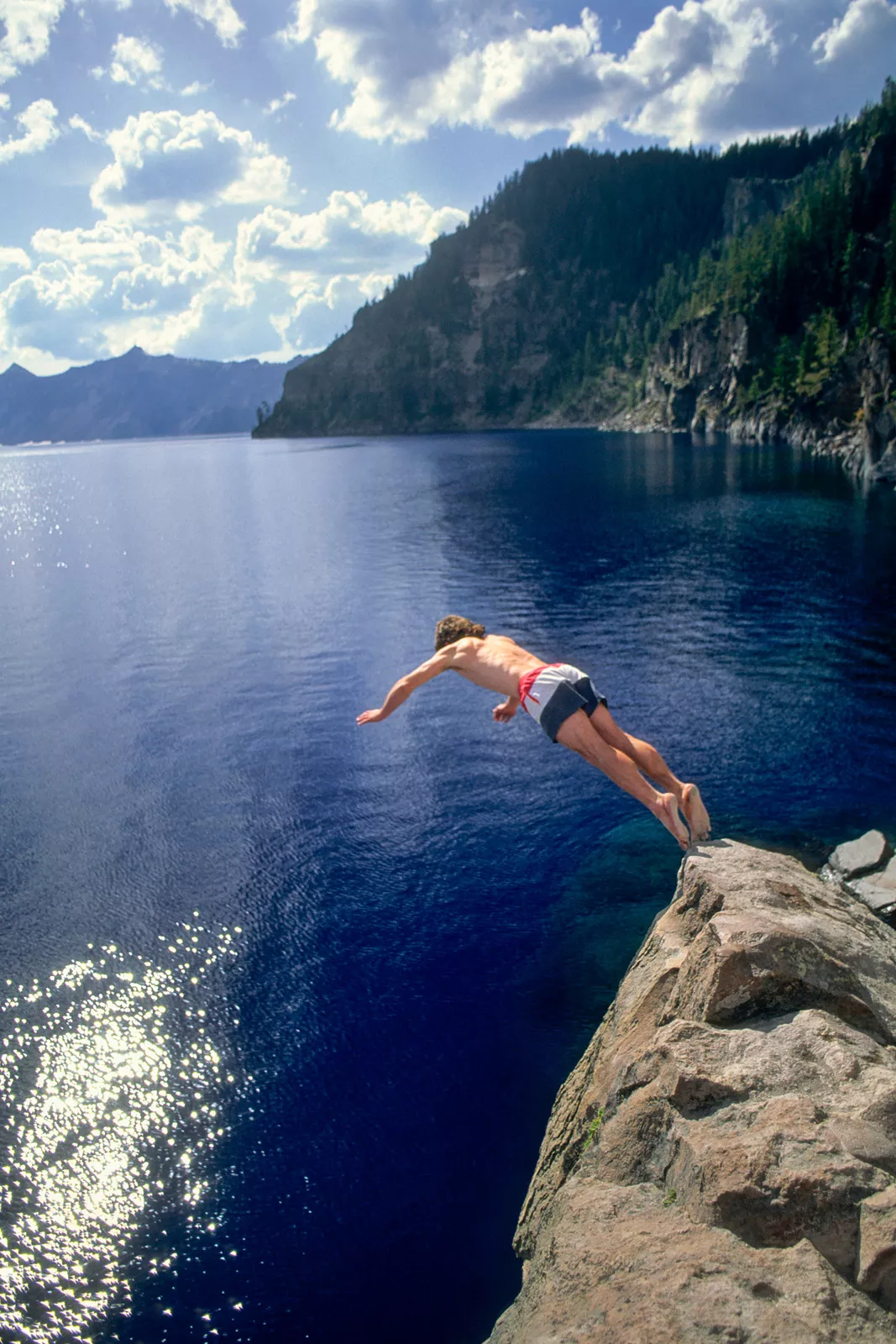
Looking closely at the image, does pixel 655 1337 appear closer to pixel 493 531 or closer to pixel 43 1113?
pixel 43 1113

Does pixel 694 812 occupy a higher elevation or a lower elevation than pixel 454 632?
lower

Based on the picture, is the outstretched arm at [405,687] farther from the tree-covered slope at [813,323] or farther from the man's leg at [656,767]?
the tree-covered slope at [813,323]

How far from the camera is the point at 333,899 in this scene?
17.0m

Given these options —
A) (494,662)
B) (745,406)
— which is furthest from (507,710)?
(745,406)

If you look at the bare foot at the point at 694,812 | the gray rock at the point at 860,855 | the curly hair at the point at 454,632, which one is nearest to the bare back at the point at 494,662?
the curly hair at the point at 454,632

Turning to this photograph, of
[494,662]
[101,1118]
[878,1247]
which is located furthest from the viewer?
[101,1118]

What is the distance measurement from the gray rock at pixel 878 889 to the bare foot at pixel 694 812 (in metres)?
7.92

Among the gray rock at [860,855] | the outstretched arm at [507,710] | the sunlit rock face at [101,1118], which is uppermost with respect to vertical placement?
the outstretched arm at [507,710]

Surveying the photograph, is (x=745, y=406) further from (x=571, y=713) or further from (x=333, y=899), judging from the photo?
(x=571, y=713)

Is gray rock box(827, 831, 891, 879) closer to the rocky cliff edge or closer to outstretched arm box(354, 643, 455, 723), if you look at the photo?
the rocky cliff edge

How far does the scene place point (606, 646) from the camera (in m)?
32.1

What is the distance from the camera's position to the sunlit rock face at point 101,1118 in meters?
9.74

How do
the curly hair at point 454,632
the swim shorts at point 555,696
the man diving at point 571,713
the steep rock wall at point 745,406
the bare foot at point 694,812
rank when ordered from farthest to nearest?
the steep rock wall at point 745,406
the curly hair at point 454,632
the swim shorts at point 555,696
the man diving at point 571,713
the bare foot at point 694,812

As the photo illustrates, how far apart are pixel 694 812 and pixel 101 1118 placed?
31.5 feet
